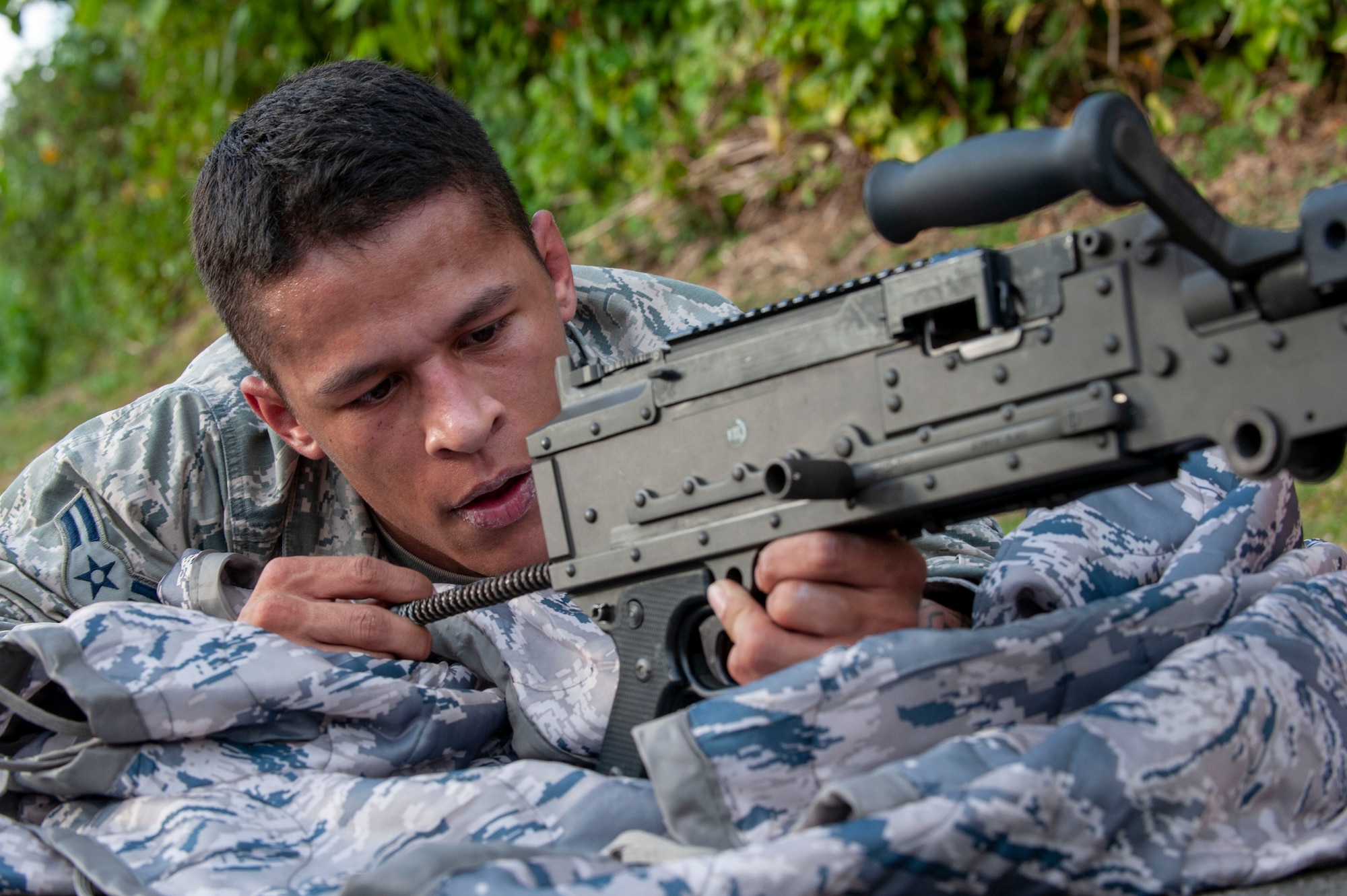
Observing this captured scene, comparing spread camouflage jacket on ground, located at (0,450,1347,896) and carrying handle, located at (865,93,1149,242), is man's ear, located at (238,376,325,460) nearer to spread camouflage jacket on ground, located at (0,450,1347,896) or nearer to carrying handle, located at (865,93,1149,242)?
spread camouflage jacket on ground, located at (0,450,1347,896)

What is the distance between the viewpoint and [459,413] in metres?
2.37

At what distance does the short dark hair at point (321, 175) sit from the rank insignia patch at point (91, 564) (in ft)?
1.54

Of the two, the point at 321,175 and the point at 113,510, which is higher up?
the point at 321,175

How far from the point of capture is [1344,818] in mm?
1771

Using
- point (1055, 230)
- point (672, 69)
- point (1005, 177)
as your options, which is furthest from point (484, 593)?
point (672, 69)

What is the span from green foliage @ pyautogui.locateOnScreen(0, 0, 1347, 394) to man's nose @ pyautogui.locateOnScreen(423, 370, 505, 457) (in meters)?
3.22

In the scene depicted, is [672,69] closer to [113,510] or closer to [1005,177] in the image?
[113,510]

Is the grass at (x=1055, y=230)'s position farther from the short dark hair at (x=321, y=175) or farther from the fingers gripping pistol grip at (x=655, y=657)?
the short dark hair at (x=321, y=175)

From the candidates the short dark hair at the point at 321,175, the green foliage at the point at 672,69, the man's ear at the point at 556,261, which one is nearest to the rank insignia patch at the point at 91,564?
the short dark hair at the point at 321,175

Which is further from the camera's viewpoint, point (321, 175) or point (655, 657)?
point (321, 175)

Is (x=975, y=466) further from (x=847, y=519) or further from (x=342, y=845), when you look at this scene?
(x=342, y=845)

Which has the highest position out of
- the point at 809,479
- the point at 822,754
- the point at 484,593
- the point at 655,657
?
the point at 809,479

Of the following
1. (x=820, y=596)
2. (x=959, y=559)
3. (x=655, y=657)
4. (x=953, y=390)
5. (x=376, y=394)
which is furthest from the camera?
(x=959, y=559)

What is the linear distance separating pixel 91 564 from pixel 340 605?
60cm
